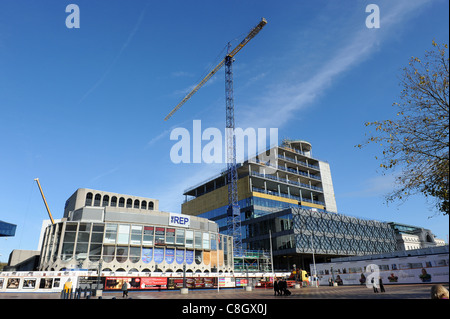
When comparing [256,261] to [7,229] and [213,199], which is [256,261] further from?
[7,229]

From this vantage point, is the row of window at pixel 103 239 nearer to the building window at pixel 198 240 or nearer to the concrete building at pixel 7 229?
the building window at pixel 198 240

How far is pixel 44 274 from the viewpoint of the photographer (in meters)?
37.8

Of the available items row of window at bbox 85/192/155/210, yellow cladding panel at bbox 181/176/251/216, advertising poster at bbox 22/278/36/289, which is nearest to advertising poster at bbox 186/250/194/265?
advertising poster at bbox 22/278/36/289

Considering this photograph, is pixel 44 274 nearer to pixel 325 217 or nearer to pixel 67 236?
pixel 67 236

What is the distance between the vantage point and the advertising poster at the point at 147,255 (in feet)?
180

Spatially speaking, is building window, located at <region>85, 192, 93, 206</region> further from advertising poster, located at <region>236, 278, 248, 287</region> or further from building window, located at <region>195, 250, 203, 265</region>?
advertising poster, located at <region>236, 278, 248, 287</region>

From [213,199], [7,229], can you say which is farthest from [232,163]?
[7,229]

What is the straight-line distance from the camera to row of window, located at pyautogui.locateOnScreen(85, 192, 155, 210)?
3214 inches

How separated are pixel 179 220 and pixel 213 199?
131ft

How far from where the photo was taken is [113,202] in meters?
88.4

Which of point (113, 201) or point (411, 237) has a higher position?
point (113, 201)

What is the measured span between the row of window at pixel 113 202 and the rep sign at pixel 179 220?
93.9ft
